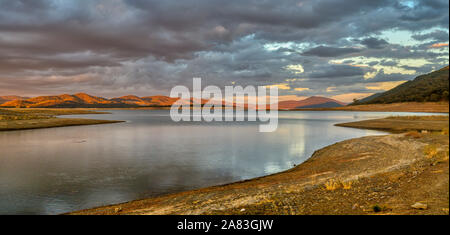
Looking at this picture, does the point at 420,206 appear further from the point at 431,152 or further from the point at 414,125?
the point at 414,125

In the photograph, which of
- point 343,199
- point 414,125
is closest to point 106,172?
point 343,199

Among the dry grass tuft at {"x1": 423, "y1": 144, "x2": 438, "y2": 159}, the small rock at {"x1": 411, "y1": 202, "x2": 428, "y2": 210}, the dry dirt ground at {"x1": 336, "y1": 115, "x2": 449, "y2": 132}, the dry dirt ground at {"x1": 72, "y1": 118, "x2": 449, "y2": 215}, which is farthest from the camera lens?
the dry dirt ground at {"x1": 336, "y1": 115, "x2": 449, "y2": 132}

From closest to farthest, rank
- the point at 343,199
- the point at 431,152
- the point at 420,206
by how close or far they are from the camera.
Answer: the point at 420,206
the point at 343,199
the point at 431,152

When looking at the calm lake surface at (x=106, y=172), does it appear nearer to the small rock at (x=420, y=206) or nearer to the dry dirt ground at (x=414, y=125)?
the small rock at (x=420, y=206)

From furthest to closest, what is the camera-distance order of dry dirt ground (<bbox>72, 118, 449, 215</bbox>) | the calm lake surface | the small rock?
the calm lake surface → dry dirt ground (<bbox>72, 118, 449, 215</bbox>) → the small rock

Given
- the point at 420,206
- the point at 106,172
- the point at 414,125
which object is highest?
the point at 420,206

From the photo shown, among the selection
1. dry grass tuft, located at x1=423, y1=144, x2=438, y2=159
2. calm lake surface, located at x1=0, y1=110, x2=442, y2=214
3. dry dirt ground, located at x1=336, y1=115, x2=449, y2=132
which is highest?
dry grass tuft, located at x1=423, y1=144, x2=438, y2=159

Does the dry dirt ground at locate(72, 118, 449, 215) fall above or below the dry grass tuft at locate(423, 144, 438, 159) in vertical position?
below

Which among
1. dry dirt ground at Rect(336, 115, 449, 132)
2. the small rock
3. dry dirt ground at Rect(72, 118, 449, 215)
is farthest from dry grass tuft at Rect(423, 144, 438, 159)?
dry dirt ground at Rect(336, 115, 449, 132)

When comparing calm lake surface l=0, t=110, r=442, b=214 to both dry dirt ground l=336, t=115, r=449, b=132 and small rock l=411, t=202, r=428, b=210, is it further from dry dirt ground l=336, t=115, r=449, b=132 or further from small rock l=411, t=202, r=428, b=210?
dry dirt ground l=336, t=115, r=449, b=132

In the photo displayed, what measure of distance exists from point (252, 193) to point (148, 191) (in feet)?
24.8

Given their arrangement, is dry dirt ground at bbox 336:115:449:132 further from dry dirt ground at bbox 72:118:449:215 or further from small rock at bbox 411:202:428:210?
small rock at bbox 411:202:428:210

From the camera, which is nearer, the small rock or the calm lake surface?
the small rock
